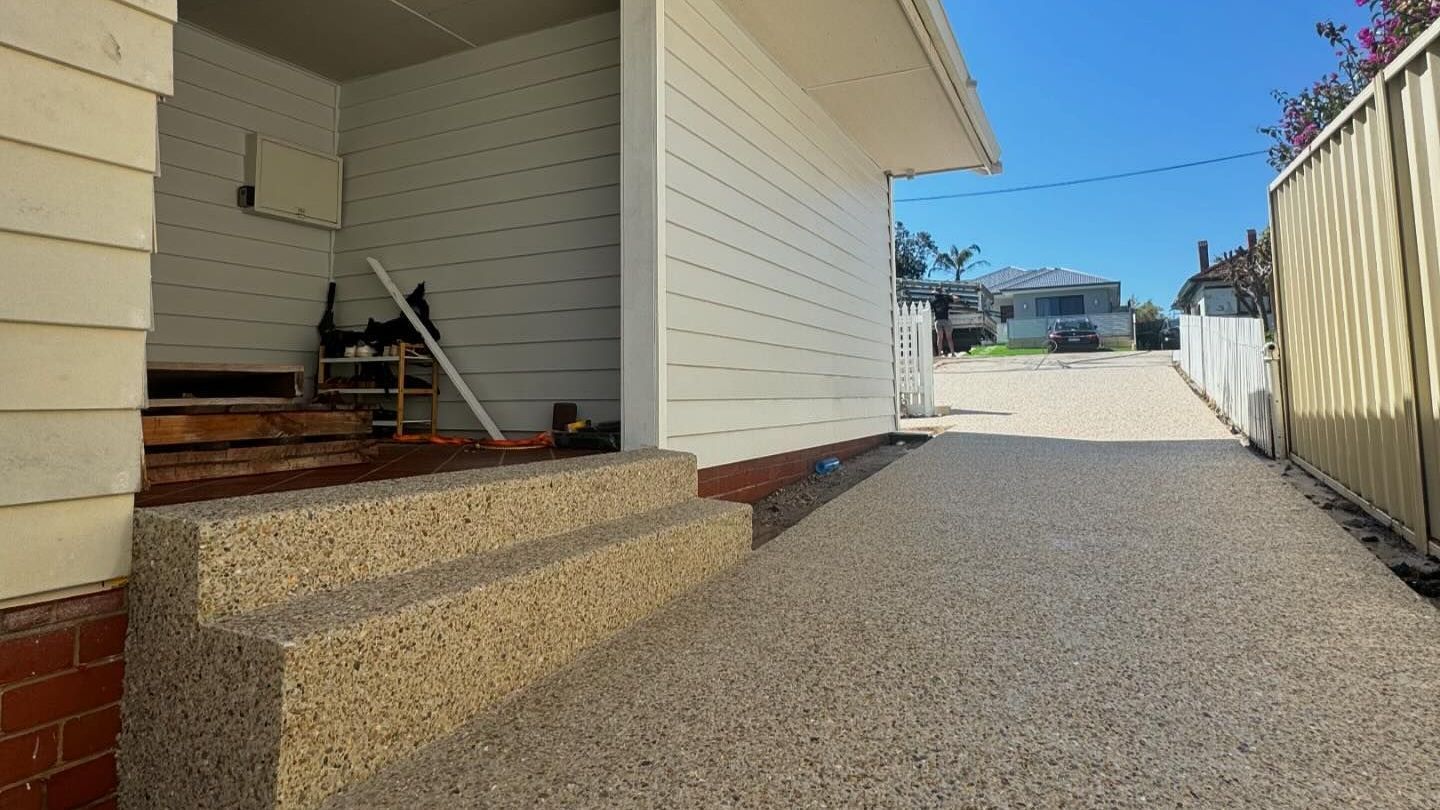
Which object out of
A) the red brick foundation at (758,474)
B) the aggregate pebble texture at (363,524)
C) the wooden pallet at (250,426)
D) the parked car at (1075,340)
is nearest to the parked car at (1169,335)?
the parked car at (1075,340)

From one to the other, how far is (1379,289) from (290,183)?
5.72 meters

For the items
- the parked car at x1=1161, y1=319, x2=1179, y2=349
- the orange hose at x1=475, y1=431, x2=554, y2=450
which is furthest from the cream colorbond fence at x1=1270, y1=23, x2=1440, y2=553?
the parked car at x1=1161, y1=319, x2=1179, y2=349

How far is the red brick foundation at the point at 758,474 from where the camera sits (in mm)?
3668

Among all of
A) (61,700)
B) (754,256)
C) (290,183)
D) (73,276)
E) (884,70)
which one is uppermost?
(884,70)

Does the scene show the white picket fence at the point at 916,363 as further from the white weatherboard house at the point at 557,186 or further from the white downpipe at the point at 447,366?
the white downpipe at the point at 447,366

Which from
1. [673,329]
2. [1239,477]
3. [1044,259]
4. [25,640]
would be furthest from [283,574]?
[1044,259]

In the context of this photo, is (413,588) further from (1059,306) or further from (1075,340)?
(1059,306)

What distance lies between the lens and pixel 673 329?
3240mm

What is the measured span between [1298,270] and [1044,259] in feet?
140

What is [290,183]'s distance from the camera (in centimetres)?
412

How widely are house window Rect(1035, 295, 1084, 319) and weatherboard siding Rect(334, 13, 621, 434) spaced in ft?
118

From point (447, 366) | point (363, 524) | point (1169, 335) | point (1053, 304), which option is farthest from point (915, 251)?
point (363, 524)

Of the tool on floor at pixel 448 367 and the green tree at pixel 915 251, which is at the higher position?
the green tree at pixel 915 251

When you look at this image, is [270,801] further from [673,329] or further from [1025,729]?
[673,329]
